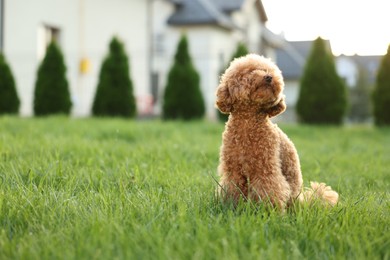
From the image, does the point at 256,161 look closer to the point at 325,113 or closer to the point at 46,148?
the point at 46,148

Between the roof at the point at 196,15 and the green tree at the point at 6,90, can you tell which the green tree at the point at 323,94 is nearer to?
the green tree at the point at 6,90

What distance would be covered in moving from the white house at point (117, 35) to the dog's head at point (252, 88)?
13.4m

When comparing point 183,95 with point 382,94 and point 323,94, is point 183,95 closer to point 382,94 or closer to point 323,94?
point 323,94

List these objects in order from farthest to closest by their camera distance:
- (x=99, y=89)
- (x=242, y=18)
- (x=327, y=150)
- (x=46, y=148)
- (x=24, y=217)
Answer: (x=242, y=18), (x=99, y=89), (x=327, y=150), (x=46, y=148), (x=24, y=217)

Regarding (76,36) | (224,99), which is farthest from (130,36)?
(224,99)

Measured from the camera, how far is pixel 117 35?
15.0m

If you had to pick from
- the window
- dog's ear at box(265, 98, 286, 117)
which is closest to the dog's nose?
dog's ear at box(265, 98, 286, 117)

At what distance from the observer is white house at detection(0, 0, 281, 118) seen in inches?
635

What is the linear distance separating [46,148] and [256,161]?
112 inches

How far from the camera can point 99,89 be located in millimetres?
13898

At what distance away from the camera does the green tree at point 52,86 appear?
520 inches

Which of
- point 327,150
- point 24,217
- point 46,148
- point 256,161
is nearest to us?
point 24,217

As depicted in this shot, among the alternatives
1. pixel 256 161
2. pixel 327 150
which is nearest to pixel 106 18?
pixel 327 150

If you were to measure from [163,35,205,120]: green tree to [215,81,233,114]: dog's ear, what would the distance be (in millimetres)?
10853
